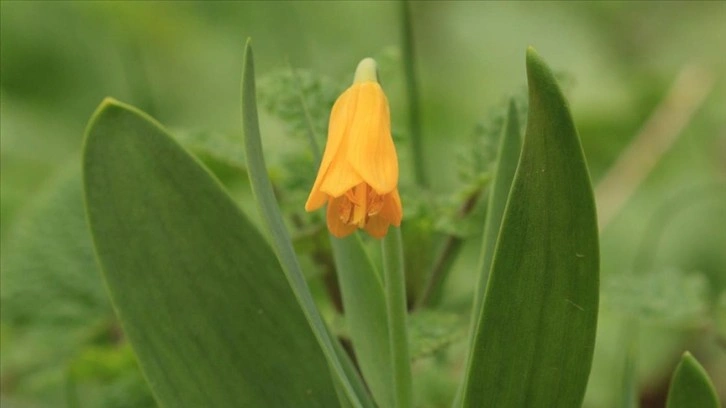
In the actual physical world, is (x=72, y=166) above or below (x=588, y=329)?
above

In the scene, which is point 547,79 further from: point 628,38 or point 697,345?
point 628,38

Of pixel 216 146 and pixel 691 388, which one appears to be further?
pixel 216 146

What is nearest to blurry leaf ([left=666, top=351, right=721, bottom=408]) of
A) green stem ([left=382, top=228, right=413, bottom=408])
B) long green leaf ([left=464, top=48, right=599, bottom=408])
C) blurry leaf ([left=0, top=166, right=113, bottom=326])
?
long green leaf ([left=464, top=48, right=599, bottom=408])

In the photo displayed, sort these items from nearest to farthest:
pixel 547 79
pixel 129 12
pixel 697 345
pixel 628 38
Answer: pixel 547 79 → pixel 697 345 → pixel 129 12 → pixel 628 38

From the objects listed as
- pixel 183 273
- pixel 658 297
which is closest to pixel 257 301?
pixel 183 273

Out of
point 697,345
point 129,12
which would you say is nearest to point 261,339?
point 697,345

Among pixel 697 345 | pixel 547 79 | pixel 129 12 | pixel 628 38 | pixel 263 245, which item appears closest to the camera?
pixel 547 79

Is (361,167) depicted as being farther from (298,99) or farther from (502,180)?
(298,99)
